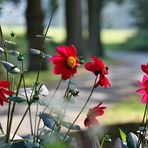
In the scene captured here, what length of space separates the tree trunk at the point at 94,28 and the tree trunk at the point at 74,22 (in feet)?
12.3

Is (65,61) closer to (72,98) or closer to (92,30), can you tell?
(72,98)

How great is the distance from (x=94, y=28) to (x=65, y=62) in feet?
64.9

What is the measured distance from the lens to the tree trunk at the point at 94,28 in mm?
21578

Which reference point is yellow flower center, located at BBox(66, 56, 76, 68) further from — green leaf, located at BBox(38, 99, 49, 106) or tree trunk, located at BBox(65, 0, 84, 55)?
tree trunk, located at BBox(65, 0, 84, 55)

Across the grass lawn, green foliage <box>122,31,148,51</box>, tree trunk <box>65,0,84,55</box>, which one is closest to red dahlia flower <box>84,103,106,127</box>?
the grass lawn

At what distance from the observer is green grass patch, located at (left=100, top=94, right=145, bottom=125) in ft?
20.7

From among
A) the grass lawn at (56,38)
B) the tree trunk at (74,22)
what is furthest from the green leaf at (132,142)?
the tree trunk at (74,22)

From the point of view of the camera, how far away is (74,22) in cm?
1739

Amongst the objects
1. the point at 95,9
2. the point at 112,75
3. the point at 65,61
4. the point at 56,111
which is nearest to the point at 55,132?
the point at 56,111

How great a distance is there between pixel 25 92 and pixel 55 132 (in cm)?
18

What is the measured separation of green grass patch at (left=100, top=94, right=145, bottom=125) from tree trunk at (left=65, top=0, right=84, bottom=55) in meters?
7.99

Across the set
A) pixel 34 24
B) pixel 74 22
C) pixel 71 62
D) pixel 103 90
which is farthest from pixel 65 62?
pixel 74 22

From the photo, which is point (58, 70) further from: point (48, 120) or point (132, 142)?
point (132, 142)

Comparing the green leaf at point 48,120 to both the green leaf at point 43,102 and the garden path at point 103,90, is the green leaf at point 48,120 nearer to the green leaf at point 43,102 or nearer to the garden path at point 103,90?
the green leaf at point 43,102
